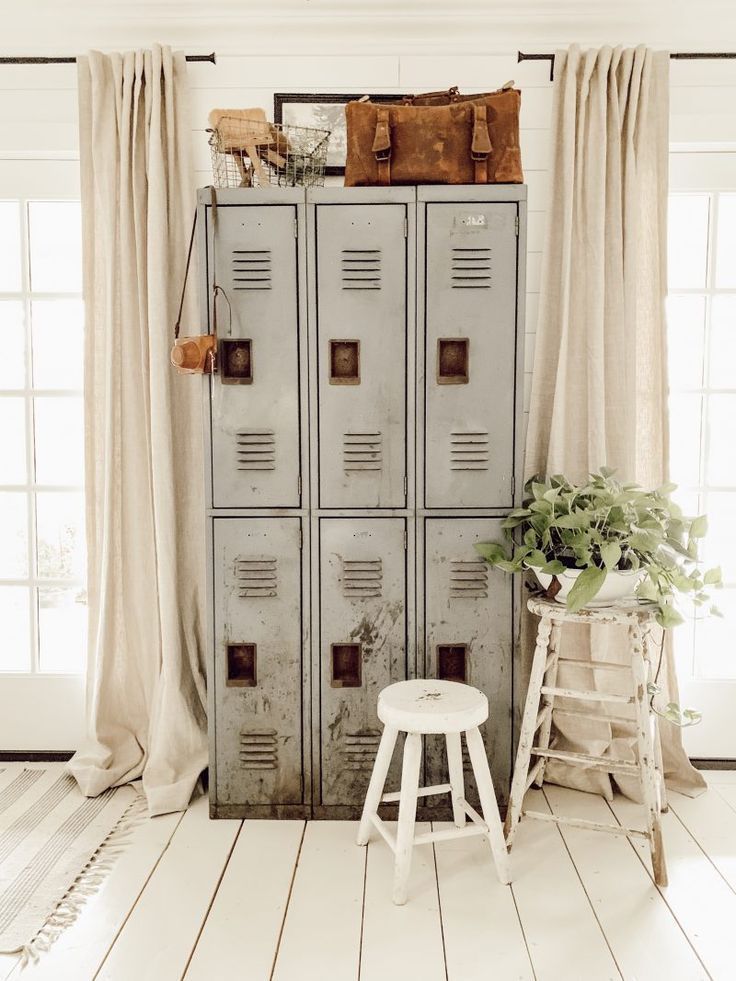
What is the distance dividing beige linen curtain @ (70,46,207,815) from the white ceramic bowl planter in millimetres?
1264

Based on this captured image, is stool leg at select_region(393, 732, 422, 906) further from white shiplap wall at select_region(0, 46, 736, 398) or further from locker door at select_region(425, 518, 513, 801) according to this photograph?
white shiplap wall at select_region(0, 46, 736, 398)

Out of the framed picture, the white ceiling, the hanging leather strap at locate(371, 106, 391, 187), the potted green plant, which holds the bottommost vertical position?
the potted green plant

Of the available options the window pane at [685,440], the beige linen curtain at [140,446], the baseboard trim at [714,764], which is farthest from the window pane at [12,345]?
the baseboard trim at [714,764]

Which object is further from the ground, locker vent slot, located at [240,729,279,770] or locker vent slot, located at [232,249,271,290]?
locker vent slot, located at [232,249,271,290]

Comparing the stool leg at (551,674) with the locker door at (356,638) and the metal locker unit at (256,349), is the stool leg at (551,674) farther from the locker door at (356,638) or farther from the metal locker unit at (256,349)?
the metal locker unit at (256,349)

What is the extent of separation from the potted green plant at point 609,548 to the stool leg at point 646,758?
0.36 feet

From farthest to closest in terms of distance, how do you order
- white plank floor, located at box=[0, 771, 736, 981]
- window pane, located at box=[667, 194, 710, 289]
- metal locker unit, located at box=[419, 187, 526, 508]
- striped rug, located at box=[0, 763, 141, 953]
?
window pane, located at box=[667, 194, 710, 289] < metal locker unit, located at box=[419, 187, 526, 508] < striped rug, located at box=[0, 763, 141, 953] < white plank floor, located at box=[0, 771, 736, 981]

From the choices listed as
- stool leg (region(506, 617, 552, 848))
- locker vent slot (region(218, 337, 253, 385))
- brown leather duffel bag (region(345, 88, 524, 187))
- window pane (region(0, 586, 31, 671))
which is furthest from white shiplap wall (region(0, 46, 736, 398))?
window pane (region(0, 586, 31, 671))

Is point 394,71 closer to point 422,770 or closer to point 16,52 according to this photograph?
point 16,52

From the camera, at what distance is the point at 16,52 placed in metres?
2.68

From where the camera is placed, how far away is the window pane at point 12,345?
2855 mm

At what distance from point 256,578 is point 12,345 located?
4.44 feet

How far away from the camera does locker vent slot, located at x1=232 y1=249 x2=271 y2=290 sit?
7.53 feet

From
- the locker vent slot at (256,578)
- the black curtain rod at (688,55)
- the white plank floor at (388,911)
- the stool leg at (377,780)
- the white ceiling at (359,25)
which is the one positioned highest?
the white ceiling at (359,25)
